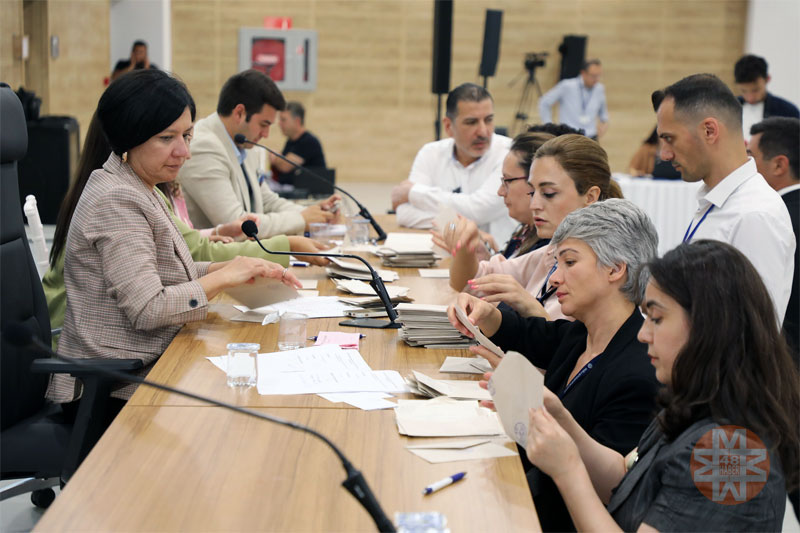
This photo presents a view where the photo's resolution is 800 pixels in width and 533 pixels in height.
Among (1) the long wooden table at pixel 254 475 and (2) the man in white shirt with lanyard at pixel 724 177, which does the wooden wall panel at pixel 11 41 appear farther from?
(1) the long wooden table at pixel 254 475

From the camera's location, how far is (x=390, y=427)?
1627 mm

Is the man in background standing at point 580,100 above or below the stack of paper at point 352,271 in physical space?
above

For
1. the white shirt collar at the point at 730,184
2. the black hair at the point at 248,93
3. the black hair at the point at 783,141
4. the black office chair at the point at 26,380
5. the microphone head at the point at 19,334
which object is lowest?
the black office chair at the point at 26,380

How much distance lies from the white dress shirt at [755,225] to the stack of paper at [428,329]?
2.82 ft

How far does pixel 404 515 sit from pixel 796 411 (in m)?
0.61

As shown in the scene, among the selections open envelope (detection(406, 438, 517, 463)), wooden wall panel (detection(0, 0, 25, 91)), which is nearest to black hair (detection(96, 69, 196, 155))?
open envelope (detection(406, 438, 517, 463))

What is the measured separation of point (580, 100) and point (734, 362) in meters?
9.95

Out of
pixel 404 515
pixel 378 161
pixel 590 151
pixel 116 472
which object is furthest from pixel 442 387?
pixel 378 161

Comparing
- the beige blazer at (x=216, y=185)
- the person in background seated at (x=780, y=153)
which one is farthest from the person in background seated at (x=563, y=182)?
the beige blazer at (x=216, y=185)

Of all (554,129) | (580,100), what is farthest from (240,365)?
(580,100)

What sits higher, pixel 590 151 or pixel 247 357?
pixel 590 151

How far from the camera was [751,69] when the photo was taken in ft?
23.1

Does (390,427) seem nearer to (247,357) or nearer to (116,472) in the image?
(247,357)

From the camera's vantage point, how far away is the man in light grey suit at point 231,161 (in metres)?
3.87
